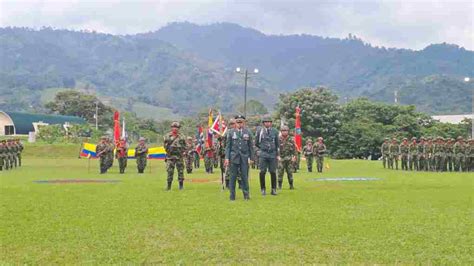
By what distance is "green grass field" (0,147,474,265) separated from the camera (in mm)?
7984

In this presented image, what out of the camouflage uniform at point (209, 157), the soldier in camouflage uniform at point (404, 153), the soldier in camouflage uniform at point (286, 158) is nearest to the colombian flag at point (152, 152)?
the camouflage uniform at point (209, 157)

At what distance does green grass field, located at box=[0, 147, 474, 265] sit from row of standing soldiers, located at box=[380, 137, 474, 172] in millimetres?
15839

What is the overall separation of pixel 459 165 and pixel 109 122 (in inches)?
3322

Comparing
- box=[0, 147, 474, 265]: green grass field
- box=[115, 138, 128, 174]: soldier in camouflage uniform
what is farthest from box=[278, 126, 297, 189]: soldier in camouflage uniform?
box=[115, 138, 128, 174]: soldier in camouflage uniform

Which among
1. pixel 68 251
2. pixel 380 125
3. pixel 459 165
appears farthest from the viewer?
pixel 380 125

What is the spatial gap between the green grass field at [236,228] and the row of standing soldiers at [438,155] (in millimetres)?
15839

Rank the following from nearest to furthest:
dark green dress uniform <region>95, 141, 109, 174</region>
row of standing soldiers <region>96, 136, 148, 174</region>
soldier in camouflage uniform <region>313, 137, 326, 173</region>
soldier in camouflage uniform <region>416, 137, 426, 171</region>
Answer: dark green dress uniform <region>95, 141, 109, 174</region>
row of standing soldiers <region>96, 136, 148, 174</region>
soldier in camouflage uniform <region>313, 137, 326, 173</region>
soldier in camouflage uniform <region>416, 137, 426, 171</region>

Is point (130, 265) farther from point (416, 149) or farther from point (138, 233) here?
point (416, 149)

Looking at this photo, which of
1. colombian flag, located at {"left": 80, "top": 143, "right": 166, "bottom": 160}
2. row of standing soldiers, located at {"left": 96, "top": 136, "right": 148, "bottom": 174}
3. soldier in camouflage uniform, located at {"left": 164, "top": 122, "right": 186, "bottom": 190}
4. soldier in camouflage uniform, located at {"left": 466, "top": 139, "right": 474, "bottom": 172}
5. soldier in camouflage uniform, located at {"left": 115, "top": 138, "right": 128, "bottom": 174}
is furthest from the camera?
colombian flag, located at {"left": 80, "top": 143, "right": 166, "bottom": 160}

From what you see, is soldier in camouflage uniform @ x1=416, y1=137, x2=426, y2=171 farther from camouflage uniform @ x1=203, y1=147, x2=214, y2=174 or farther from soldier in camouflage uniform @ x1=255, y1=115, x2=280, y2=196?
soldier in camouflage uniform @ x1=255, y1=115, x2=280, y2=196

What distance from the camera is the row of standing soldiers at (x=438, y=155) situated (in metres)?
31.3

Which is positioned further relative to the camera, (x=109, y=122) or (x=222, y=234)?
(x=109, y=122)

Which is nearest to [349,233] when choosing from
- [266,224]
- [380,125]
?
[266,224]

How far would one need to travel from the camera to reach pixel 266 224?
34.6ft
